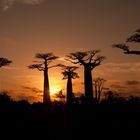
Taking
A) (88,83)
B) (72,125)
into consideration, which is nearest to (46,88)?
(88,83)

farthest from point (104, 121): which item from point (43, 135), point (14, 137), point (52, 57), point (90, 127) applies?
point (52, 57)

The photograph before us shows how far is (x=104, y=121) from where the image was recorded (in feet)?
36.6

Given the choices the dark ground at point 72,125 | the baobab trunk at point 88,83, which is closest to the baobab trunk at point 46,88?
the baobab trunk at point 88,83

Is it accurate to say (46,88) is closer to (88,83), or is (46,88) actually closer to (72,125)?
(88,83)

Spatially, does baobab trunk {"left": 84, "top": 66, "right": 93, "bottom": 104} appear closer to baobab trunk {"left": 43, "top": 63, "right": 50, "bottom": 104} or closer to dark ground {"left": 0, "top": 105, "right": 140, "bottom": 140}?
baobab trunk {"left": 43, "top": 63, "right": 50, "bottom": 104}

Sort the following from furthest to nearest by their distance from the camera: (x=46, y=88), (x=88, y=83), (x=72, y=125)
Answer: (x=46, y=88), (x=88, y=83), (x=72, y=125)

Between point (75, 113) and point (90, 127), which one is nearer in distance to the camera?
point (90, 127)

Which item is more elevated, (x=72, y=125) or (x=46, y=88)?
(x=46, y=88)

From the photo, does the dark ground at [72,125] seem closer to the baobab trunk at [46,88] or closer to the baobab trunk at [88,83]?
the baobab trunk at [88,83]

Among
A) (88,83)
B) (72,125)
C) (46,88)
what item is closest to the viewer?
(72,125)

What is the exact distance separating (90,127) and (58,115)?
7.96 feet

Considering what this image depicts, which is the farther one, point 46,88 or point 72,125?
point 46,88

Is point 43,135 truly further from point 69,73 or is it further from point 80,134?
point 69,73

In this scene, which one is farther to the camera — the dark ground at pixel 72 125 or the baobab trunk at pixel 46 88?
the baobab trunk at pixel 46 88
